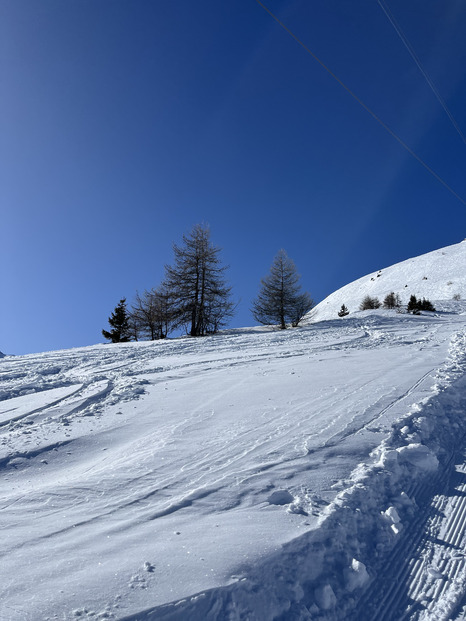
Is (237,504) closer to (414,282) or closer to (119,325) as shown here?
(119,325)

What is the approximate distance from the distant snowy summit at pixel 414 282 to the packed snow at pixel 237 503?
42.1 meters

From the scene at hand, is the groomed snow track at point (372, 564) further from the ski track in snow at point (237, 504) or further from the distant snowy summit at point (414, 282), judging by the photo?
the distant snowy summit at point (414, 282)

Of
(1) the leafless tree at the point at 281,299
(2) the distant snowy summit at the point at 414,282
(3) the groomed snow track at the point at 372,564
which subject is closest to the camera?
(3) the groomed snow track at the point at 372,564

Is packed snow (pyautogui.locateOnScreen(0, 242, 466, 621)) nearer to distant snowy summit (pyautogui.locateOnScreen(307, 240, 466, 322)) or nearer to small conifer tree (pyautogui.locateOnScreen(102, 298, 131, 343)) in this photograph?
small conifer tree (pyautogui.locateOnScreen(102, 298, 131, 343))

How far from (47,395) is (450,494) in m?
6.48

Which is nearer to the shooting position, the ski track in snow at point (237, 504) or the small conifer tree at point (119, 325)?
the ski track in snow at point (237, 504)

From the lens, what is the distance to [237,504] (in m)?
2.71

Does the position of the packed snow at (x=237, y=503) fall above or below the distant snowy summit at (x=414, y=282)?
below

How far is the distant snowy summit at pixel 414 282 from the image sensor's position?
47.4 metres

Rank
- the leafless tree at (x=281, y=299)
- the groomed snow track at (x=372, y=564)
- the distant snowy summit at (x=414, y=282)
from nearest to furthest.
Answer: the groomed snow track at (x=372, y=564)
the leafless tree at (x=281, y=299)
the distant snowy summit at (x=414, y=282)

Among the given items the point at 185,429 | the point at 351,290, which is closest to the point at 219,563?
the point at 185,429

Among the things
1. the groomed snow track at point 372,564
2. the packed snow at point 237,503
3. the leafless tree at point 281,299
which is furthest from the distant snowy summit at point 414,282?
the groomed snow track at point 372,564

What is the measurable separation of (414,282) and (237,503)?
59521 millimetres

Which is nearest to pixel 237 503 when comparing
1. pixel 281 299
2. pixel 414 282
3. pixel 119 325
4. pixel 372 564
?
pixel 372 564
